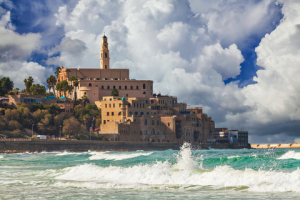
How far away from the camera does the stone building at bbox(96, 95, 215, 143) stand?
11406 cm

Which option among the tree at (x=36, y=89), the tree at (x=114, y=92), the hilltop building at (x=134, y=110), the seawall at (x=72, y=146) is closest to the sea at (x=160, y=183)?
the seawall at (x=72, y=146)

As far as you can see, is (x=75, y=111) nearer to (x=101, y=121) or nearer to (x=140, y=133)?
(x=101, y=121)

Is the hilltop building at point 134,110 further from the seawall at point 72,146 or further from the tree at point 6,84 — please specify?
the tree at point 6,84

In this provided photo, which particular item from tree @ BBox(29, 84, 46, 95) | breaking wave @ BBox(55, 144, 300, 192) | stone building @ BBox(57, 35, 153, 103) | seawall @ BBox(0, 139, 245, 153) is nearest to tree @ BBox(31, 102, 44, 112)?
tree @ BBox(29, 84, 46, 95)

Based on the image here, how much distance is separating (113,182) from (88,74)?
10938 cm

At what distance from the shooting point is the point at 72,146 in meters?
99.9

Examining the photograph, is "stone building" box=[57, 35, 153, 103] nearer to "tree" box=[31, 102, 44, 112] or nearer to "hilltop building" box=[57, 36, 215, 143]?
"hilltop building" box=[57, 36, 215, 143]

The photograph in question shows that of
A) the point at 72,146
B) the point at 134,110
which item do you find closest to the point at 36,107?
the point at 72,146

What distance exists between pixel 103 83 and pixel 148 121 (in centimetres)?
2393

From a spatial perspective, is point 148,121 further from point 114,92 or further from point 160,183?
point 160,183

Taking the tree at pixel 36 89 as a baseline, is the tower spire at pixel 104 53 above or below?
above

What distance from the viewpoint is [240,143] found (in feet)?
462

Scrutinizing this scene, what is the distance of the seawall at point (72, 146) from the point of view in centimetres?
8981

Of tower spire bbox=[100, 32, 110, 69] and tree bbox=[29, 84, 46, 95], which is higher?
tower spire bbox=[100, 32, 110, 69]
